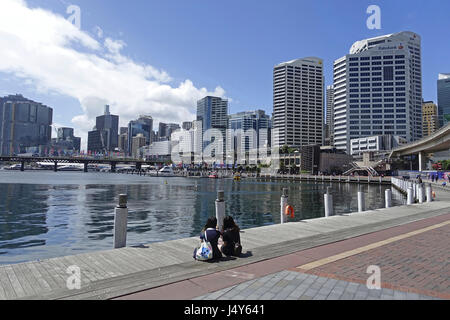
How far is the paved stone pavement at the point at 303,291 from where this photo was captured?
18.4ft

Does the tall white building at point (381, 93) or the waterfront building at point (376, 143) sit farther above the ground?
the tall white building at point (381, 93)

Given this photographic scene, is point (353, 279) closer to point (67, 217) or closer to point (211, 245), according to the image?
point (211, 245)

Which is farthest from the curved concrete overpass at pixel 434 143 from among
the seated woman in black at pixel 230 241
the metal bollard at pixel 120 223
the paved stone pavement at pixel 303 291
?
the metal bollard at pixel 120 223

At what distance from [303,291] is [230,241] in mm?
3036

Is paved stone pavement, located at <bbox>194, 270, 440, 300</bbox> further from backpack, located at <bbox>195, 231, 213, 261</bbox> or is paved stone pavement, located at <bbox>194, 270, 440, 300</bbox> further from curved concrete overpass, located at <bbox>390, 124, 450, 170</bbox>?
curved concrete overpass, located at <bbox>390, 124, 450, 170</bbox>

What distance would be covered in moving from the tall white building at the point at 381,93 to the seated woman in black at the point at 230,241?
187m

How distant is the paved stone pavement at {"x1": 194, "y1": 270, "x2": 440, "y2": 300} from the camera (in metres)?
5.61

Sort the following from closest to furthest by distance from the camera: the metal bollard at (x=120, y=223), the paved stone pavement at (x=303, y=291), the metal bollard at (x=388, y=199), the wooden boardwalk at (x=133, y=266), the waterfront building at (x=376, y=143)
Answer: the paved stone pavement at (x=303, y=291) < the wooden boardwalk at (x=133, y=266) < the metal bollard at (x=120, y=223) < the metal bollard at (x=388, y=199) < the waterfront building at (x=376, y=143)

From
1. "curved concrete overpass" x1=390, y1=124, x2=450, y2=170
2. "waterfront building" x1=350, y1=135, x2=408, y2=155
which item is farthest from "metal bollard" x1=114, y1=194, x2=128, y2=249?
"waterfront building" x1=350, y1=135, x2=408, y2=155

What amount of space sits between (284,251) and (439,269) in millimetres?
3898

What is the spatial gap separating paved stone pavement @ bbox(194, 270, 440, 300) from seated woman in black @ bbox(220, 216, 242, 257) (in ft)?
6.35

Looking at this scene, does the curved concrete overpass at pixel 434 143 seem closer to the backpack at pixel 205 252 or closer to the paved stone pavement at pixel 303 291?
the paved stone pavement at pixel 303 291

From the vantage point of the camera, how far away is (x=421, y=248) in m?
9.48

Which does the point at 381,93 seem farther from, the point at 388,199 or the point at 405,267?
the point at 405,267
